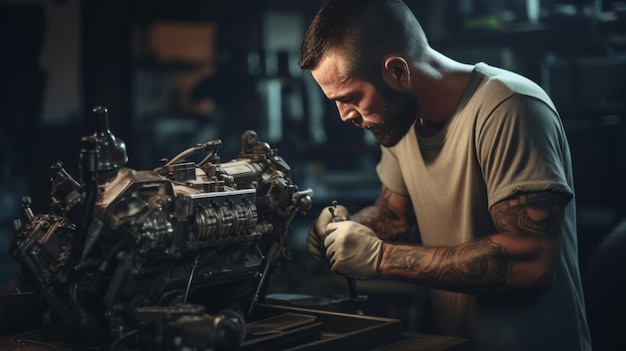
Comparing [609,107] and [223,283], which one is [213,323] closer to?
[223,283]

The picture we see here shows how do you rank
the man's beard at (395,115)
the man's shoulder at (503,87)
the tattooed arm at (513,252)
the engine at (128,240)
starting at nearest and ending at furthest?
the engine at (128,240) → the tattooed arm at (513,252) → the man's shoulder at (503,87) → the man's beard at (395,115)

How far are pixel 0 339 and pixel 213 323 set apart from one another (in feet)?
2.71

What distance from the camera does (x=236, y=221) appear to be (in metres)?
2.20

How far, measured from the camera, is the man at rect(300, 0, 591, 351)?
2225mm

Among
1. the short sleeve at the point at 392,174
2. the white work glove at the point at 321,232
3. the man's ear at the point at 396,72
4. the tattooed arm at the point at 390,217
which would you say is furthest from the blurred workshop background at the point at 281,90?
the man's ear at the point at 396,72

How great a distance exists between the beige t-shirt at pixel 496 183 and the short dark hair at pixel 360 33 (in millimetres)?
275

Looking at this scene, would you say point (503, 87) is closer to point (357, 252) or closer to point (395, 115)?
point (395, 115)

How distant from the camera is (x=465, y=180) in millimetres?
2430

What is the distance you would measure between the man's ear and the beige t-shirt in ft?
0.60

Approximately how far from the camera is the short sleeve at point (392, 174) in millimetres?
2836

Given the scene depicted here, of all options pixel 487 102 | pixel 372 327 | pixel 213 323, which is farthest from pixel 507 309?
pixel 213 323

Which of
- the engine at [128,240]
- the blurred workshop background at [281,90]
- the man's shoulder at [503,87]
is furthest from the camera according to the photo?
the blurred workshop background at [281,90]

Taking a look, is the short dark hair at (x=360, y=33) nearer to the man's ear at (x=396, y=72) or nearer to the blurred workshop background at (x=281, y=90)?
the man's ear at (x=396, y=72)

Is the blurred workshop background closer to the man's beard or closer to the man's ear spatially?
the man's beard
